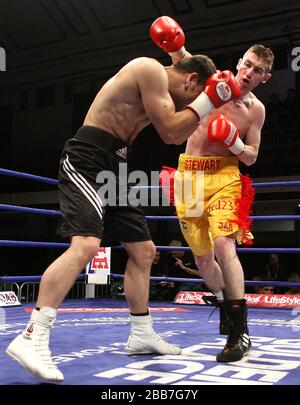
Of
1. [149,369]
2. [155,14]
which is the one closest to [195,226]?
[149,369]

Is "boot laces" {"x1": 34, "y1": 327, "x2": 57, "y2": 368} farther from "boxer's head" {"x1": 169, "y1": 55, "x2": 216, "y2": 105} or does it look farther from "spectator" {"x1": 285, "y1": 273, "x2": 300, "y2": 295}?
"spectator" {"x1": 285, "y1": 273, "x2": 300, "y2": 295}

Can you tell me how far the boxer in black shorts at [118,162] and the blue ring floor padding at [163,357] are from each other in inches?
4.6

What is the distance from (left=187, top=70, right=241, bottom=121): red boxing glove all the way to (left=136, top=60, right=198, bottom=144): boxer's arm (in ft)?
0.13

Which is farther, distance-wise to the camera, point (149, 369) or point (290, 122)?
point (290, 122)

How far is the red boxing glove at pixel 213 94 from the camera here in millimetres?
1443

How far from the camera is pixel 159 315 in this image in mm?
2816

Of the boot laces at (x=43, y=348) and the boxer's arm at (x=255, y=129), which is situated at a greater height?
the boxer's arm at (x=255, y=129)

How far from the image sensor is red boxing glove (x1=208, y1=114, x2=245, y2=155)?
1797 millimetres

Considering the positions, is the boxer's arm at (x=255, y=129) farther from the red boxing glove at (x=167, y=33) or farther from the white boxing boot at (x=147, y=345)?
the white boxing boot at (x=147, y=345)

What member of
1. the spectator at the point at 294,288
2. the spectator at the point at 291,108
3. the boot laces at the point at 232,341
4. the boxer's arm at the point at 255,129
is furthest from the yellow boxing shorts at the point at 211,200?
the spectator at the point at 291,108

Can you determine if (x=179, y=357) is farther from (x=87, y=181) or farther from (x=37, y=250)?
(x=37, y=250)

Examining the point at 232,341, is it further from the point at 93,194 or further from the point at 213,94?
the point at 213,94

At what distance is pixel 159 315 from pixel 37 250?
689 centimetres

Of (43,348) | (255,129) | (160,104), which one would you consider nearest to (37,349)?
(43,348)
